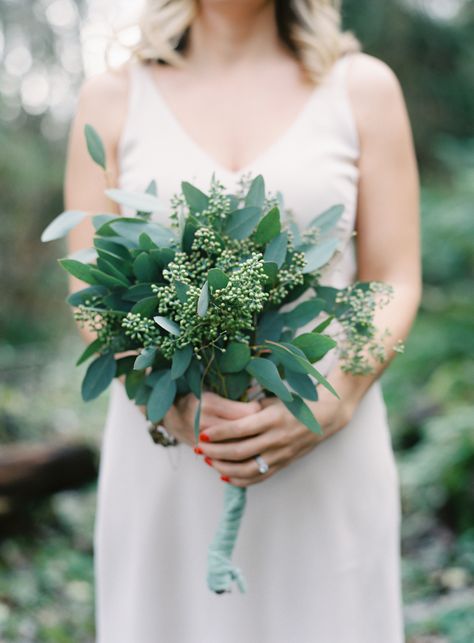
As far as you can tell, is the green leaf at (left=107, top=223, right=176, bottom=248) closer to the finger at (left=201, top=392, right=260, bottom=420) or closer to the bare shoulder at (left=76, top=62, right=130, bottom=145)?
the finger at (left=201, top=392, right=260, bottom=420)

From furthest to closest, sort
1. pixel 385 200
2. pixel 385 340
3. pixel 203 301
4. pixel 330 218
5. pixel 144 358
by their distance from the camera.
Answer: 1. pixel 385 200
2. pixel 385 340
3. pixel 330 218
4. pixel 144 358
5. pixel 203 301

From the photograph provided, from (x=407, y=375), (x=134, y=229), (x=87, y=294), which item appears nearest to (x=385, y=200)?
(x=134, y=229)

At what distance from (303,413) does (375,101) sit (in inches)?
35.5

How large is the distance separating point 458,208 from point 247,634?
10.6 feet

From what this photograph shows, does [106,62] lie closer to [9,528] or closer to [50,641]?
[50,641]

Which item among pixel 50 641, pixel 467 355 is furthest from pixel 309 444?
pixel 467 355

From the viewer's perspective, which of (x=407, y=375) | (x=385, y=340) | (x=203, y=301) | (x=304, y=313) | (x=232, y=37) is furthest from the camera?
(x=407, y=375)

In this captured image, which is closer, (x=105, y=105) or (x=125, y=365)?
(x=125, y=365)

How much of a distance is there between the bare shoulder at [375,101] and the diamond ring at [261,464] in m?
0.87

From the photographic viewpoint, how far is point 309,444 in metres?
1.67

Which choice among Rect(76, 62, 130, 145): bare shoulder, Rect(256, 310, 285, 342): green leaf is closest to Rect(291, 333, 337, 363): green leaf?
Rect(256, 310, 285, 342): green leaf

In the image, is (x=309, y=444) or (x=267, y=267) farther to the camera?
(x=309, y=444)

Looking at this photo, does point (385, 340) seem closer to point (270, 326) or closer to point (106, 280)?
point (270, 326)

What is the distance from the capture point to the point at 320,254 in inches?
59.8
